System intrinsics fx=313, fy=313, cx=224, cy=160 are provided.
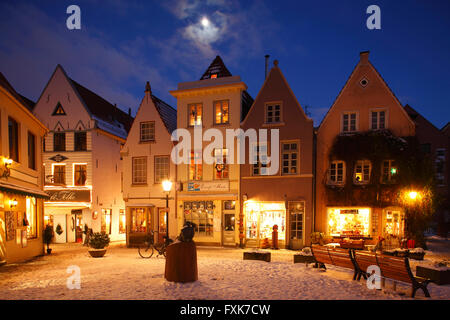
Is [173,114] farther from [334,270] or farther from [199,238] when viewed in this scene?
[334,270]

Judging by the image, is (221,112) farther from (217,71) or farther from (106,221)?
(106,221)

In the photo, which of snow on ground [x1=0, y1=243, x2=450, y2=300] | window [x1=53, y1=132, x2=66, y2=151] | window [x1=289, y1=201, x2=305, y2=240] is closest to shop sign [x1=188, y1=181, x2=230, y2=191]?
window [x1=289, y1=201, x2=305, y2=240]

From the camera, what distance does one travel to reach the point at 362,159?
1672cm

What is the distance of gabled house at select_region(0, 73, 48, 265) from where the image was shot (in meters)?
12.5

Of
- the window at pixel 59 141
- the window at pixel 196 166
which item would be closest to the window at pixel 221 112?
the window at pixel 196 166

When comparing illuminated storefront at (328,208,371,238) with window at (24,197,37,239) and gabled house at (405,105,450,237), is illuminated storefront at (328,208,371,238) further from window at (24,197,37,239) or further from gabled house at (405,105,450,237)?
window at (24,197,37,239)

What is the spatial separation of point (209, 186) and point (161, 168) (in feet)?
11.6

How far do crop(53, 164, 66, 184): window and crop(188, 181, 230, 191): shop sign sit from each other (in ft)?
29.9

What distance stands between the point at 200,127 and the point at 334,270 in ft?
39.1

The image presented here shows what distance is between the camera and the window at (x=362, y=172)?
662 inches
